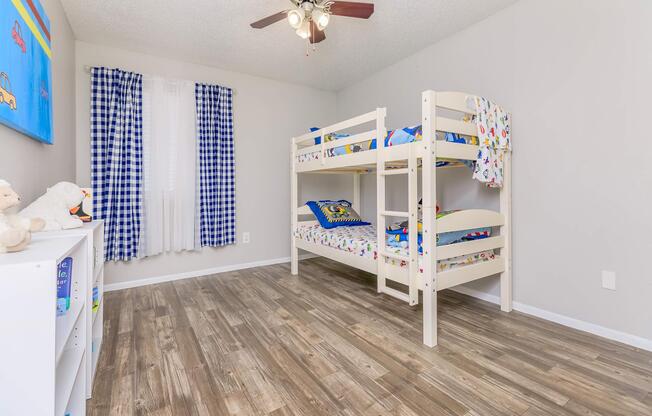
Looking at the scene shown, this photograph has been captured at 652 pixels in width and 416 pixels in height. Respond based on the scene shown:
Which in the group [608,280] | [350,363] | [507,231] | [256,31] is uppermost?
[256,31]

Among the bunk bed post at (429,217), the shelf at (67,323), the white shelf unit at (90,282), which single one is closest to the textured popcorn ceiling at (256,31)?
the bunk bed post at (429,217)

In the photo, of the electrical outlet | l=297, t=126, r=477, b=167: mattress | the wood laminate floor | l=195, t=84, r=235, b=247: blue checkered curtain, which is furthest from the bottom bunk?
l=195, t=84, r=235, b=247: blue checkered curtain

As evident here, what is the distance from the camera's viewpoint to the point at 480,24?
2566 millimetres

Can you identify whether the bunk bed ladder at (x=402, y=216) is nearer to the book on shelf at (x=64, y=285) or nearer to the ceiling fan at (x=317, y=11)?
the ceiling fan at (x=317, y=11)

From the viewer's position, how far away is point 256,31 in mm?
2697

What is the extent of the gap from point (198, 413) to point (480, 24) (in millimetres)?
3318

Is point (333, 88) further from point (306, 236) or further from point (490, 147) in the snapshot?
point (490, 147)

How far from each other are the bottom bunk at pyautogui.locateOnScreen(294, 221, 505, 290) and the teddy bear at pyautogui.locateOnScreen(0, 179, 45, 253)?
181 centimetres

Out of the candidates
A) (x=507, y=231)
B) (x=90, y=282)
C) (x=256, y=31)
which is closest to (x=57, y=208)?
(x=90, y=282)

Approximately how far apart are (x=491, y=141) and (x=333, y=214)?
5.40 feet

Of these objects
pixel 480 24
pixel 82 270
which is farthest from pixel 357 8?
pixel 82 270

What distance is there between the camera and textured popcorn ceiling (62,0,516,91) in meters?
2.34

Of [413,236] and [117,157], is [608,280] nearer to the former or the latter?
[413,236]

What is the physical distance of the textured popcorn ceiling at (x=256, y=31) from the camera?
2.34 meters
